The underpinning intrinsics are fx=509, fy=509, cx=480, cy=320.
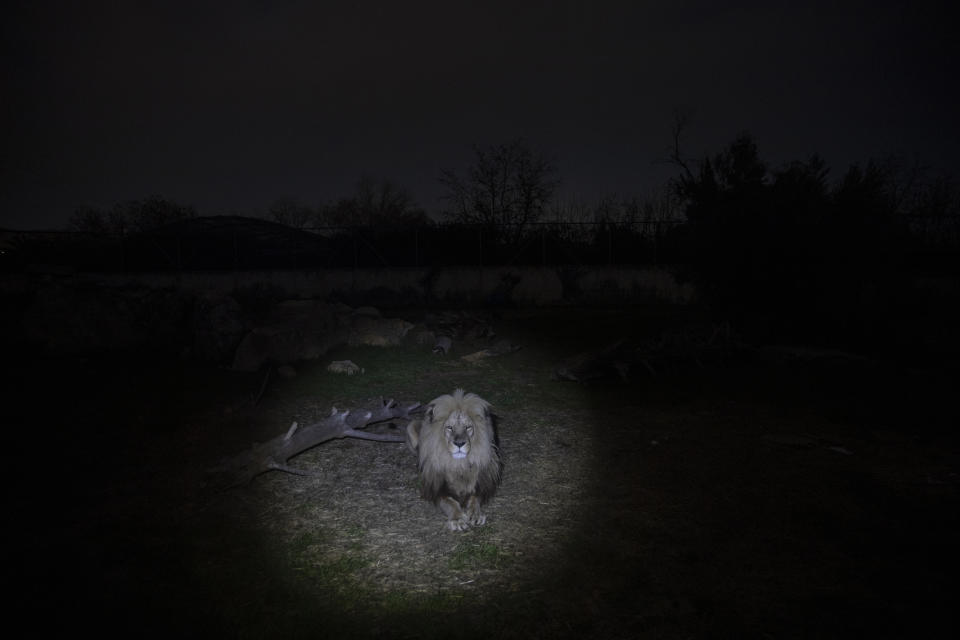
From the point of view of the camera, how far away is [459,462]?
4.85m

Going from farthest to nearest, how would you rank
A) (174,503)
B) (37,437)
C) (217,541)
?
(37,437), (174,503), (217,541)

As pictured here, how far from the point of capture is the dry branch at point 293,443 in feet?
18.4

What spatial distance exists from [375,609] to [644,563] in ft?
6.84

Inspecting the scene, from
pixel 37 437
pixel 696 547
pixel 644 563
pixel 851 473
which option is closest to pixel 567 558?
pixel 644 563

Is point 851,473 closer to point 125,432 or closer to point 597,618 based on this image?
point 597,618

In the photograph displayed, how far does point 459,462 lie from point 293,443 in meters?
2.27

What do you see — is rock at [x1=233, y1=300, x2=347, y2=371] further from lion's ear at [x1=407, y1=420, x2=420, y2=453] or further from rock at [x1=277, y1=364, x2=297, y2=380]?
lion's ear at [x1=407, y1=420, x2=420, y2=453]

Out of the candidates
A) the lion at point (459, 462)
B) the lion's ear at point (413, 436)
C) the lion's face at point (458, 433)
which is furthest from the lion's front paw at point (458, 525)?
the lion's ear at point (413, 436)

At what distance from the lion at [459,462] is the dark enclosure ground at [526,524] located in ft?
0.76

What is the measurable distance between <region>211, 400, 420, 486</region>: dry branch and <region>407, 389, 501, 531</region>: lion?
1483 millimetres

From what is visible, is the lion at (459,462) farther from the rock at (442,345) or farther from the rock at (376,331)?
the rock at (376,331)

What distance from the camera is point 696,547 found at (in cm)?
425

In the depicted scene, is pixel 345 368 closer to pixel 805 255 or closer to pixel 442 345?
pixel 442 345

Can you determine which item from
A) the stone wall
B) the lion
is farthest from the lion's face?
the stone wall
